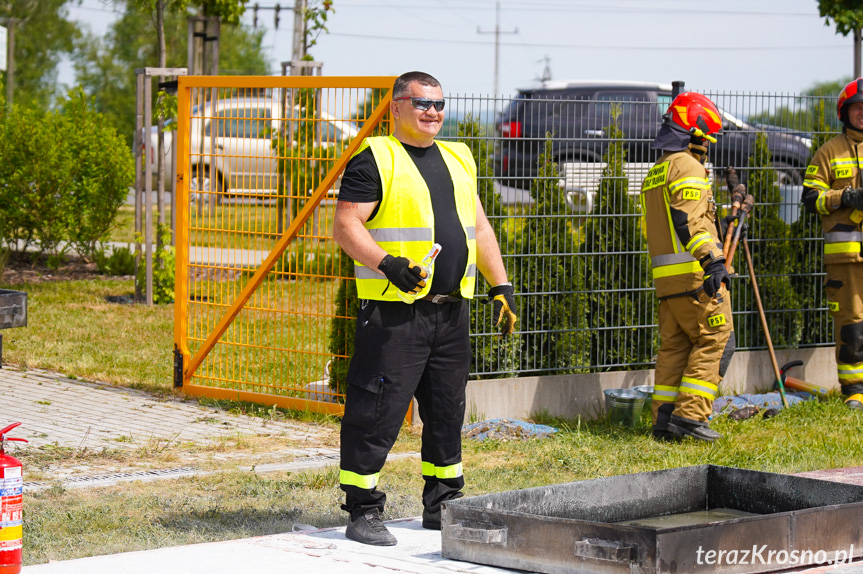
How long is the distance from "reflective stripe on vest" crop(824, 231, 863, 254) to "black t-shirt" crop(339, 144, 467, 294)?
16.0ft

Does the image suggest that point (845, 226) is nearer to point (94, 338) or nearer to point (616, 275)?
point (616, 275)

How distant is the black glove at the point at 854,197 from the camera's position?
8789mm

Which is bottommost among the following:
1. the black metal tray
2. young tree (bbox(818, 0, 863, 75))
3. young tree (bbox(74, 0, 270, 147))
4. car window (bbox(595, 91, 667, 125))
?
the black metal tray

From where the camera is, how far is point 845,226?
29.6 ft

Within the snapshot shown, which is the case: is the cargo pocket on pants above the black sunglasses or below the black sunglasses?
below

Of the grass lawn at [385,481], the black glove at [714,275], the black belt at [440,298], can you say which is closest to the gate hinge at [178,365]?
the grass lawn at [385,481]

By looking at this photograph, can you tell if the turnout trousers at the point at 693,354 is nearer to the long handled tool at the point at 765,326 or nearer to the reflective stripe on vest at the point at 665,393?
the reflective stripe on vest at the point at 665,393

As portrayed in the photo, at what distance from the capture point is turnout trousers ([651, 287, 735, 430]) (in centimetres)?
774

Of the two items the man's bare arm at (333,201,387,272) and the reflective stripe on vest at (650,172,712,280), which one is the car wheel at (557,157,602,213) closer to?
the reflective stripe on vest at (650,172,712,280)

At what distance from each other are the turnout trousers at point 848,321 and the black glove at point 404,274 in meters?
5.28

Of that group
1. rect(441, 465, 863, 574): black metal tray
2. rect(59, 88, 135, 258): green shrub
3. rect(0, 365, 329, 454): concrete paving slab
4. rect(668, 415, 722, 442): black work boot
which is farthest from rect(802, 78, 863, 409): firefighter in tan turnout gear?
rect(59, 88, 135, 258): green shrub

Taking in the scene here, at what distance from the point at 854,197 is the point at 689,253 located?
191 centimetres

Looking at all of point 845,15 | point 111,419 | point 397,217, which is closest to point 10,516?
point 397,217

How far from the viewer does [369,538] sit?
498 centimetres
